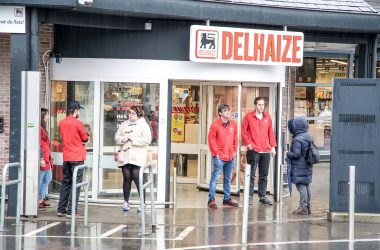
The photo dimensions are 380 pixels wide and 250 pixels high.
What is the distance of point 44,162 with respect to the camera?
14.4 meters

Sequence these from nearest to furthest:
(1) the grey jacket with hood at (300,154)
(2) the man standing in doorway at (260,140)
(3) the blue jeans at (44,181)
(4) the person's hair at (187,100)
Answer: (3) the blue jeans at (44,181)
(1) the grey jacket with hood at (300,154)
(2) the man standing in doorway at (260,140)
(4) the person's hair at (187,100)

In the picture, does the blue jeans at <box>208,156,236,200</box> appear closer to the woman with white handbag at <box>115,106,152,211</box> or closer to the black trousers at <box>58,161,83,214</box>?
the woman with white handbag at <box>115,106,152,211</box>

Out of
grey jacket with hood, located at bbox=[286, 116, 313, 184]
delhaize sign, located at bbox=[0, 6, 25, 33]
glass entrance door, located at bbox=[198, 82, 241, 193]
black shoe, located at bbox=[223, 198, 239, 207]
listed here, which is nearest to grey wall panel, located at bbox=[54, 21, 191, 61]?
Result: glass entrance door, located at bbox=[198, 82, 241, 193]

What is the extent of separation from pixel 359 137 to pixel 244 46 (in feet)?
9.47

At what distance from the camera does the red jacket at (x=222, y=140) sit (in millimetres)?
15398

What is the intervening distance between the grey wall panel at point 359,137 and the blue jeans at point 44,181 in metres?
4.96

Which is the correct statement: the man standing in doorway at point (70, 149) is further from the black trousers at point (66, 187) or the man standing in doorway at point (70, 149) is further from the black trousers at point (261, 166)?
the black trousers at point (261, 166)

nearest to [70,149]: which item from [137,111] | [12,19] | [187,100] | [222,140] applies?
[137,111]

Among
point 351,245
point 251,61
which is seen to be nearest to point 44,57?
point 251,61

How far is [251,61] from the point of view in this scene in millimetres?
15617

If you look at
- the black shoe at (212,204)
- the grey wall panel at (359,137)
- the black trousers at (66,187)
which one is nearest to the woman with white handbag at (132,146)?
the black trousers at (66,187)

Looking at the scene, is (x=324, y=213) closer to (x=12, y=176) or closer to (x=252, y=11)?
(x=252, y=11)

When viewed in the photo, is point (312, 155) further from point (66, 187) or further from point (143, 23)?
point (66, 187)

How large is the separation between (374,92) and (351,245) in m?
3.06
